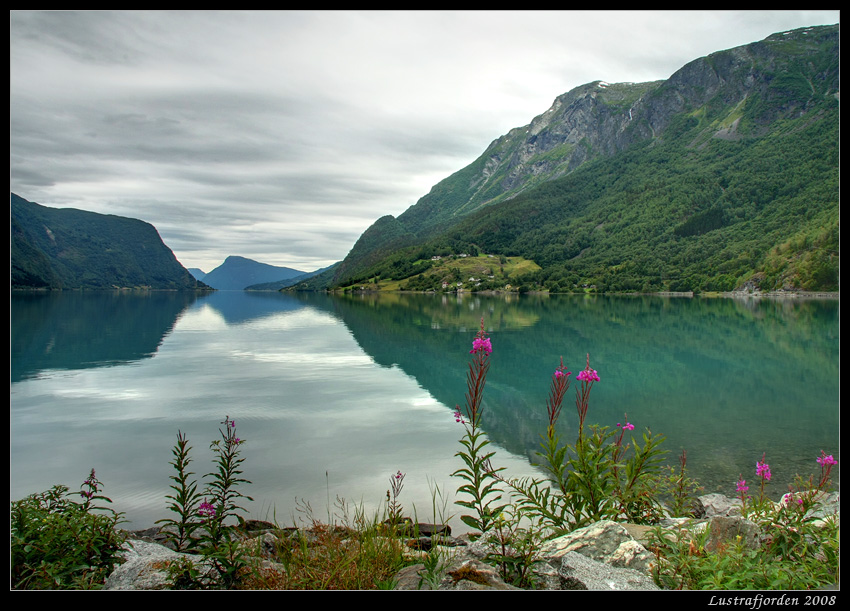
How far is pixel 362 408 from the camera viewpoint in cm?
1753

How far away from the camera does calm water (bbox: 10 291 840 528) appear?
10656mm

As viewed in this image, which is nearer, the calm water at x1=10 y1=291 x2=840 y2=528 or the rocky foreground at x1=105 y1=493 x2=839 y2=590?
A: the rocky foreground at x1=105 y1=493 x2=839 y2=590

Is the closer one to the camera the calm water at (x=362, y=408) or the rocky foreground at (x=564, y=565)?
the rocky foreground at (x=564, y=565)

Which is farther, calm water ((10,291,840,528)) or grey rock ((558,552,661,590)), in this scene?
calm water ((10,291,840,528))

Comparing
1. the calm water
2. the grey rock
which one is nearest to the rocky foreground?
the grey rock

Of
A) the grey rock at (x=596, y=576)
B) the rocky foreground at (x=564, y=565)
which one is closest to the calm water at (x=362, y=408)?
the rocky foreground at (x=564, y=565)

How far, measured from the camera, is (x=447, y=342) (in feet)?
126

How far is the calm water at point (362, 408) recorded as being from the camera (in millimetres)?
10656

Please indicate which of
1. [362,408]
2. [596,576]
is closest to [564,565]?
[596,576]

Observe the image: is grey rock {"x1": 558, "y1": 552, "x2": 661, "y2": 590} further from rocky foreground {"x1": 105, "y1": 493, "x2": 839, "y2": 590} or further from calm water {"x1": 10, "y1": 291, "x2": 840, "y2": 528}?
calm water {"x1": 10, "y1": 291, "x2": 840, "y2": 528}

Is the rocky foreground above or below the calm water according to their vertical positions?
above

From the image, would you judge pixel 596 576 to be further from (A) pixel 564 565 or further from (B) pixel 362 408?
(B) pixel 362 408

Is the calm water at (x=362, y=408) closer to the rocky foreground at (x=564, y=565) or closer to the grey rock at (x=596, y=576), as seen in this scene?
the rocky foreground at (x=564, y=565)
